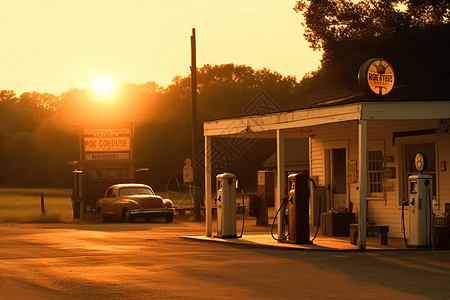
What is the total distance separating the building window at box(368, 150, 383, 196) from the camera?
23.2 meters

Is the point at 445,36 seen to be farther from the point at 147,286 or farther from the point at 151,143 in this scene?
the point at 151,143

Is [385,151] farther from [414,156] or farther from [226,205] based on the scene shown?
[226,205]

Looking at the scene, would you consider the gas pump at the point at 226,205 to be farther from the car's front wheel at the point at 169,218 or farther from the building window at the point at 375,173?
the car's front wheel at the point at 169,218

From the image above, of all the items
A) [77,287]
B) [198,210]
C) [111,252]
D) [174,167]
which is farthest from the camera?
[174,167]

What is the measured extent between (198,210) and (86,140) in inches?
350

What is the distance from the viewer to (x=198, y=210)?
35.2 m

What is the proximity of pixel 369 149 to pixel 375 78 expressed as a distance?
4.27 m

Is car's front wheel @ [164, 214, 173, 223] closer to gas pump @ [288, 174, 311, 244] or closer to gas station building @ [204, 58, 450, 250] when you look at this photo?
gas station building @ [204, 58, 450, 250]

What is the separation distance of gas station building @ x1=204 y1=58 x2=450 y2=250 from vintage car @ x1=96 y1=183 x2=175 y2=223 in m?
7.91

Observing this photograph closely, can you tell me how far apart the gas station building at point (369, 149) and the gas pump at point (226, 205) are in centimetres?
106

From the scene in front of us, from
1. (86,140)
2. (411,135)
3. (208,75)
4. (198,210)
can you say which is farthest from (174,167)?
(411,135)

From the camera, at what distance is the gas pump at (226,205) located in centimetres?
2102

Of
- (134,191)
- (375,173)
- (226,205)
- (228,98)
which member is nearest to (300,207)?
(226,205)

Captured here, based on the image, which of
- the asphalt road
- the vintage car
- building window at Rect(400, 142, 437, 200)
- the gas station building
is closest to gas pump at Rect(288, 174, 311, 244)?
the gas station building
